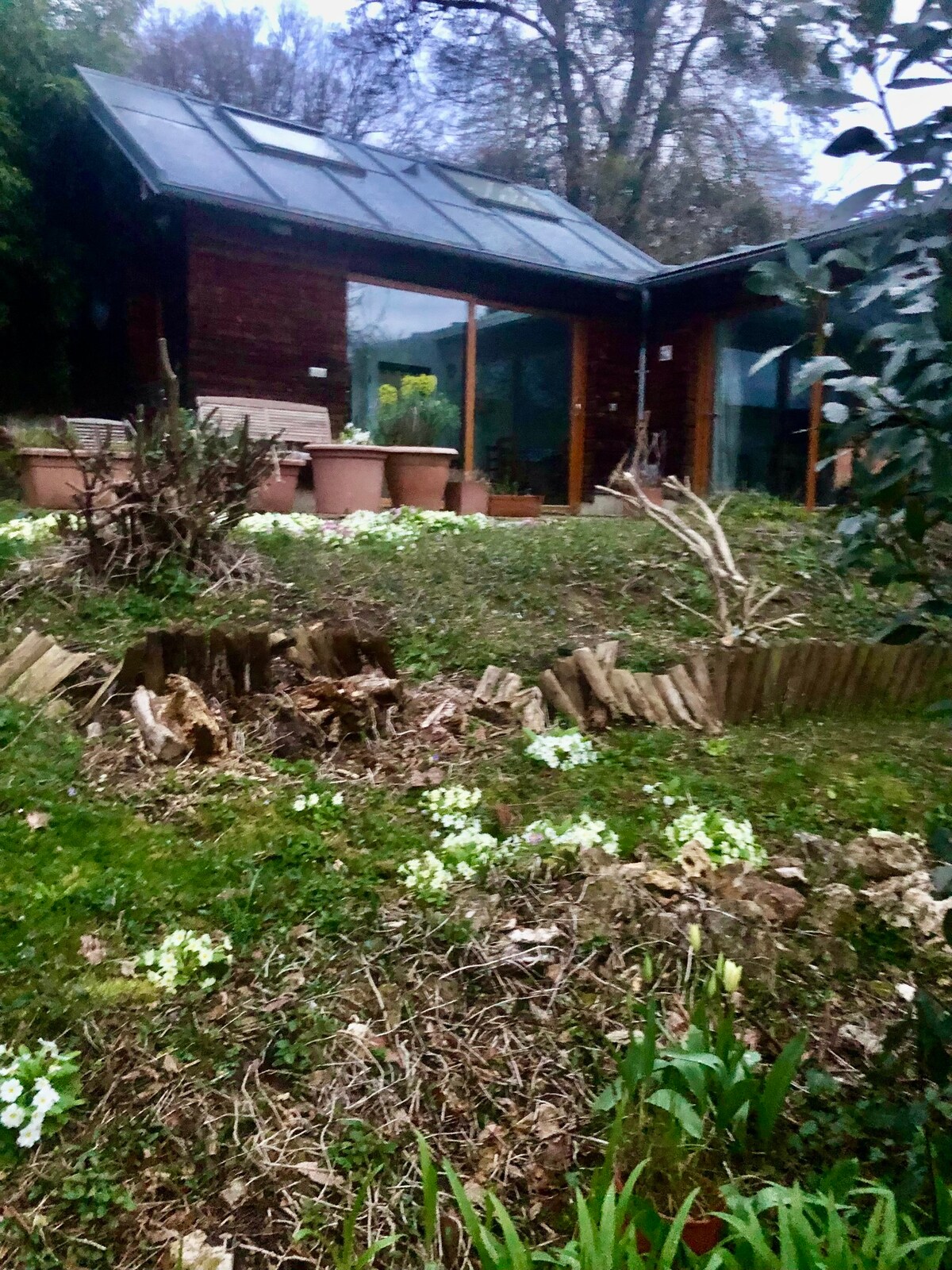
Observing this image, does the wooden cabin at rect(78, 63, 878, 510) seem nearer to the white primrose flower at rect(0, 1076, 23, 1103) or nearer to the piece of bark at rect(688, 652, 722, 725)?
the piece of bark at rect(688, 652, 722, 725)

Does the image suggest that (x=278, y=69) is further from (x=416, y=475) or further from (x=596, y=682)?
(x=596, y=682)

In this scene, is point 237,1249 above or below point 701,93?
below

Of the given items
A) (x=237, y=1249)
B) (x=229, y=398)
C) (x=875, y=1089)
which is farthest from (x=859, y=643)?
(x=229, y=398)

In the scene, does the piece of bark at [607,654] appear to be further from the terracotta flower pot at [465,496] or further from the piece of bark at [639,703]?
the terracotta flower pot at [465,496]

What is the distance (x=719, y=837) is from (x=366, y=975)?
1.09 m

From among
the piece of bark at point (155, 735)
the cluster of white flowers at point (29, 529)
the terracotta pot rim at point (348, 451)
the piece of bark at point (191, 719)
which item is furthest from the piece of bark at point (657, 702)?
the terracotta pot rim at point (348, 451)

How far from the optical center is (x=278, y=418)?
7992 mm

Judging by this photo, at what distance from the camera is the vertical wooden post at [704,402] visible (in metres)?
10.1

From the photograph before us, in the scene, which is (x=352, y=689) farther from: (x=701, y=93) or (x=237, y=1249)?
(x=701, y=93)

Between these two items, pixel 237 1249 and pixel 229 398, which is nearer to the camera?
pixel 237 1249

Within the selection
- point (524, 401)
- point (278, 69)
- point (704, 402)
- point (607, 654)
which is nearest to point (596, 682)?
point (607, 654)

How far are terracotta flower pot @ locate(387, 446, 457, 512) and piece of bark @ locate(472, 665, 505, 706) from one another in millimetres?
4013

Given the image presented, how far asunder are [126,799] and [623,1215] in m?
1.72

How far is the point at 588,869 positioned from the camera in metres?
2.46
